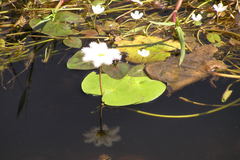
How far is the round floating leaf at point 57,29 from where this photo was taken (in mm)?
1834

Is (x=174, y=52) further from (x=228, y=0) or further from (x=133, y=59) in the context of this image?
(x=228, y=0)

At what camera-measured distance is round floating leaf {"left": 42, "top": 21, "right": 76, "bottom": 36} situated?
183 centimetres

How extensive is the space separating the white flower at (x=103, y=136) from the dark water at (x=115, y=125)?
0.02 metres

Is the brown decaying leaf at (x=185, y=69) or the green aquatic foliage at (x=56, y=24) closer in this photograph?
the brown decaying leaf at (x=185, y=69)

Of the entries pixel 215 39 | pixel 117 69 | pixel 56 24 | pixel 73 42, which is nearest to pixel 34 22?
pixel 56 24

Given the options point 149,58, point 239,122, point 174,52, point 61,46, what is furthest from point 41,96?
point 239,122

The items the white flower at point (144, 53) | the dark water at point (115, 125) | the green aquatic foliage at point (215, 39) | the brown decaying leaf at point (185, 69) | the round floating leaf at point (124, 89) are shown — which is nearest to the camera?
the dark water at point (115, 125)

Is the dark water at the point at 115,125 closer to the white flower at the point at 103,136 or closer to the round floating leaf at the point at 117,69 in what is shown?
the white flower at the point at 103,136

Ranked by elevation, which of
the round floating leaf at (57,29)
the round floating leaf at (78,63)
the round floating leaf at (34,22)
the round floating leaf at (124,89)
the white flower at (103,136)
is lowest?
the white flower at (103,136)

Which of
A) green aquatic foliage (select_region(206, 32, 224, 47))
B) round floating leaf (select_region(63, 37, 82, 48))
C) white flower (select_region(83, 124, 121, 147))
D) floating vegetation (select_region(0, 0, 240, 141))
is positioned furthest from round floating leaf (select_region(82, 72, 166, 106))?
green aquatic foliage (select_region(206, 32, 224, 47))

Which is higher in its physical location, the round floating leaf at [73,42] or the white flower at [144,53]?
the round floating leaf at [73,42]

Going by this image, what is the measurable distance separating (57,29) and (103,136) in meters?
0.72

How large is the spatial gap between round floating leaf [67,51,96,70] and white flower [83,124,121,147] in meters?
0.33

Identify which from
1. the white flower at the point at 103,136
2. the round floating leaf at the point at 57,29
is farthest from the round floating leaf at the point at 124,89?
the round floating leaf at the point at 57,29
